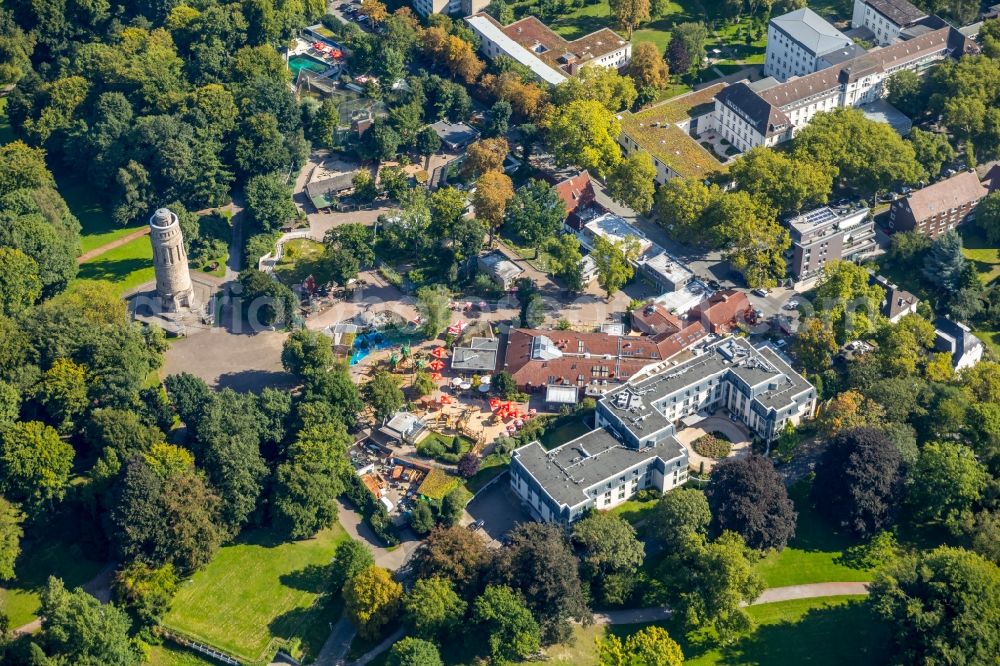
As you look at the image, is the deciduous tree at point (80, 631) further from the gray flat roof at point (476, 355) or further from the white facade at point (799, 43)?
the white facade at point (799, 43)

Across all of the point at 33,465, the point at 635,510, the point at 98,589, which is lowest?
the point at 635,510

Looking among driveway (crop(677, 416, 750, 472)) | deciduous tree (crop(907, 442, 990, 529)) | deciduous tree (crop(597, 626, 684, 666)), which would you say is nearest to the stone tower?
driveway (crop(677, 416, 750, 472))

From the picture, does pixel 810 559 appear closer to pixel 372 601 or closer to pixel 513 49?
pixel 372 601

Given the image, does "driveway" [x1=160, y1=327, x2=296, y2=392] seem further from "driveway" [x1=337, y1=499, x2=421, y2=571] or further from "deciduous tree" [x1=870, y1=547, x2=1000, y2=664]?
"deciduous tree" [x1=870, y1=547, x2=1000, y2=664]

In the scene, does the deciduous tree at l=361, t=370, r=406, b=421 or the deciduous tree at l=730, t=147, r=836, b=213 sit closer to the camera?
the deciduous tree at l=361, t=370, r=406, b=421

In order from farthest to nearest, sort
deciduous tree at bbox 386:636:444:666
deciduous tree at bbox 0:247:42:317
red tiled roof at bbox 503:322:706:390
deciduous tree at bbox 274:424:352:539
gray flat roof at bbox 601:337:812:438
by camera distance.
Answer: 1. deciduous tree at bbox 0:247:42:317
2. red tiled roof at bbox 503:322:706:390
3. gray flat roof at bbox 601:337:812:438
4. deciduous tree at bbox 274:424:352:539
5. deciduous tree at bbox 386:636:444:666

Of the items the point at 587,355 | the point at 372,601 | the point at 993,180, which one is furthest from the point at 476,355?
the point at 993,180
